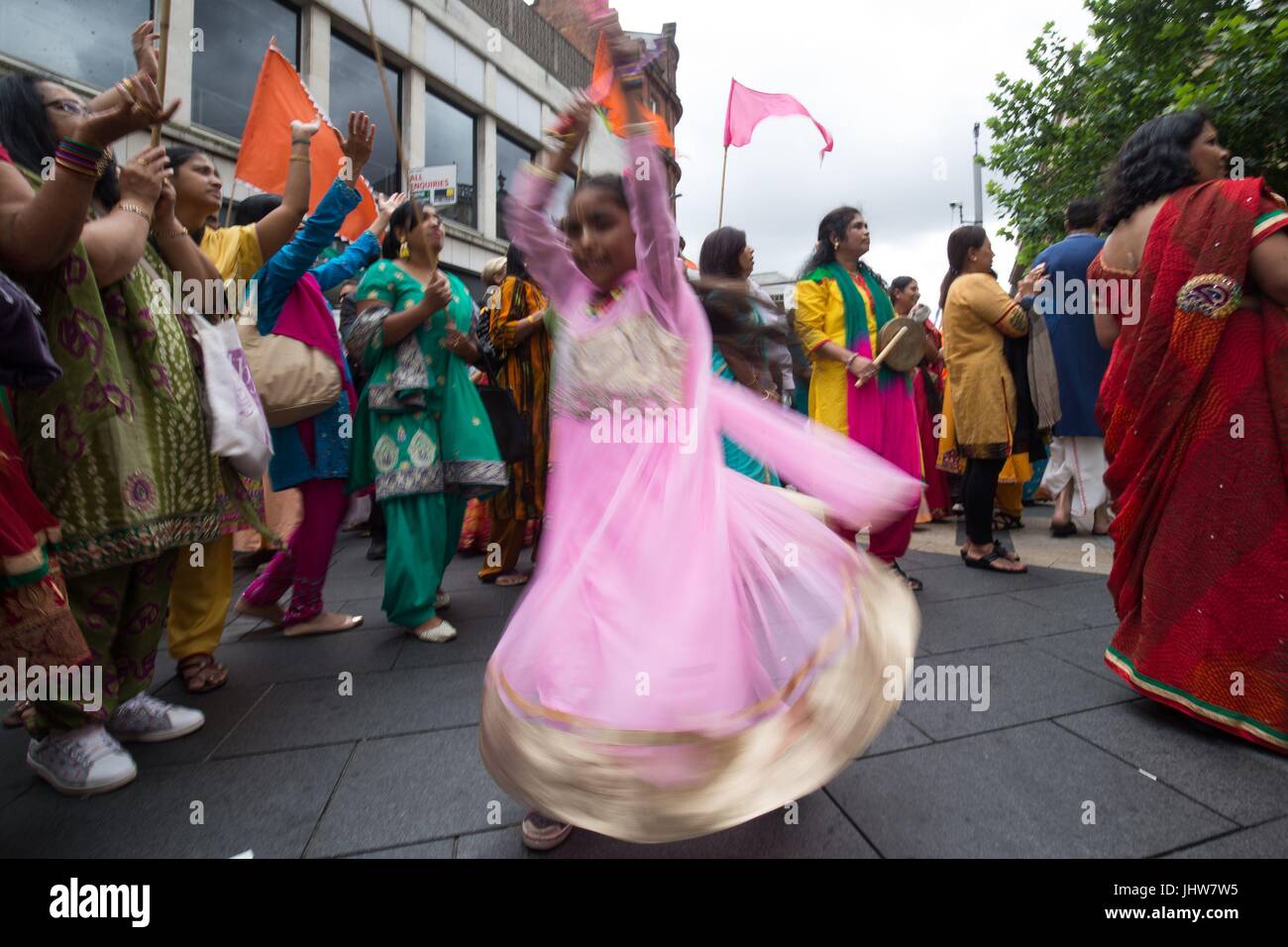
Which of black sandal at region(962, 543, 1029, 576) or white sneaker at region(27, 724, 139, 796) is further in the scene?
black sandal at region(962, 543, 1029, 576)

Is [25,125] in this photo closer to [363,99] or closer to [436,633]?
[436,633]

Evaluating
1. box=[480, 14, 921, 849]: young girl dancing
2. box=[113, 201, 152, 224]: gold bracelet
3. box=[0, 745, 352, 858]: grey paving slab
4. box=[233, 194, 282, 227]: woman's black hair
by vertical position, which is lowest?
box=[0, 745, 352, 858]: grey paving slab

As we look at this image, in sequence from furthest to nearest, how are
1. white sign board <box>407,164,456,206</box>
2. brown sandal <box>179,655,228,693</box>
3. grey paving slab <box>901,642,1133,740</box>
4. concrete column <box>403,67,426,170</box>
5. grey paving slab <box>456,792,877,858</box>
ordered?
concrete column <box>403,67,426,170</box> → white sign board <box>407,164,456,206</box> → brown sandal <box>179,655,228,693</box> → grey paving slab <box>901,642,1133,740</box> → grey paving slab <box>456,792,877,858</box>

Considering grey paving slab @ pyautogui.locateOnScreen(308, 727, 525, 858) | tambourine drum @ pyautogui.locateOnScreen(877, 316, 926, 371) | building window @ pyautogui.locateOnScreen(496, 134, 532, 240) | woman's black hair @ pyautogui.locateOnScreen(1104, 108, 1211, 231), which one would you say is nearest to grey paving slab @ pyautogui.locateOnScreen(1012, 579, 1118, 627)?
tambourine drum @ pyautogui.locateOnScreen(877, 316, 926, 371)

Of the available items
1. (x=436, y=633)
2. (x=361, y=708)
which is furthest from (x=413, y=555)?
(x=361, y=708)

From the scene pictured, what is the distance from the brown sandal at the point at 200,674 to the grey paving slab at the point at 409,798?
2.98 ft

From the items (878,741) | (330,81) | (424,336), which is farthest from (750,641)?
(330,81)

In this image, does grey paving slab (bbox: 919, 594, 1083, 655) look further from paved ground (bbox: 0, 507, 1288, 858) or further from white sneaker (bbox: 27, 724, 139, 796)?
white sneaker (bbox: 27, 724, 139, 796)

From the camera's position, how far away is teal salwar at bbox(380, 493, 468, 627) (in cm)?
291

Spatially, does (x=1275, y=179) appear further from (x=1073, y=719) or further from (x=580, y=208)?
(x=580, y=208)

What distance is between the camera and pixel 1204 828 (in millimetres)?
1490

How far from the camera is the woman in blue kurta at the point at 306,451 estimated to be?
2.79 m

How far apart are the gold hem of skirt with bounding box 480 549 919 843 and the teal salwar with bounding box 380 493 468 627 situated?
168cm
